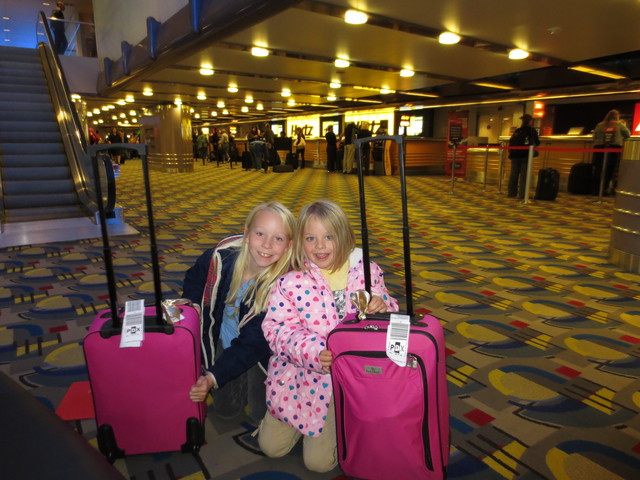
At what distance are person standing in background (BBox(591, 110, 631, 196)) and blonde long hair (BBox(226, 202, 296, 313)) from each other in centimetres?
834

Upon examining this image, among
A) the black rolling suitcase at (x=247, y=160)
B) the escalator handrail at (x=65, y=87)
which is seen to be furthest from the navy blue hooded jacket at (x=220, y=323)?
the black rolling suitcase at (x=247, y=160)

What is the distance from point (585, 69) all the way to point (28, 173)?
1094 cm

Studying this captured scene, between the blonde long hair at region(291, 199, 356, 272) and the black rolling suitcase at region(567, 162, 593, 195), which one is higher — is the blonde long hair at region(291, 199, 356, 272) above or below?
above

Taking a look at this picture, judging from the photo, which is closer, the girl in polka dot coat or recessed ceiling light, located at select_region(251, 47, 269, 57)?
the girl in polka dot coat

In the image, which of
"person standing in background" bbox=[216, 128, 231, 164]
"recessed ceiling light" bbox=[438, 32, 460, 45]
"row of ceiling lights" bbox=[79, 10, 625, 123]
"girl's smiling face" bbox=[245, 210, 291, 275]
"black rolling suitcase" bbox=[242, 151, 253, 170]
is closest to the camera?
"girl's smiling face" bbox=[245, 210, 291, 275]

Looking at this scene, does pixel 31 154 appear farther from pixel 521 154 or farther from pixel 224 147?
pixel 224 147

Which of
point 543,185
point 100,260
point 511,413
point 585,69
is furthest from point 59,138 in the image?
point 585,69

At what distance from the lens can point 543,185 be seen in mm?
8664

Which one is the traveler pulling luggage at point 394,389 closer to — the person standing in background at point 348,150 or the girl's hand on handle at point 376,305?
the girl's hand on handle at point 376,305

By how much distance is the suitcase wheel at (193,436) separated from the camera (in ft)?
5.12

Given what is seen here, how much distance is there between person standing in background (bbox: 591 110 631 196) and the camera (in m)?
8.40

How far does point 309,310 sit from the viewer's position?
158cm

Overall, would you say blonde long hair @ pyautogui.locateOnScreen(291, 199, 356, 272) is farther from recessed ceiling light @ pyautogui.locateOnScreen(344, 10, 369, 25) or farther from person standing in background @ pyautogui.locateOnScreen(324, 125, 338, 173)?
person standing in background @ pyautogui.locateOnScreen(324, 125, 338, 173)

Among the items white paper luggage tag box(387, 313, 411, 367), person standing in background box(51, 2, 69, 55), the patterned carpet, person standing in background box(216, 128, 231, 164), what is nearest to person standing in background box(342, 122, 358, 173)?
person standing in background box(216, 128, 231, 164)
